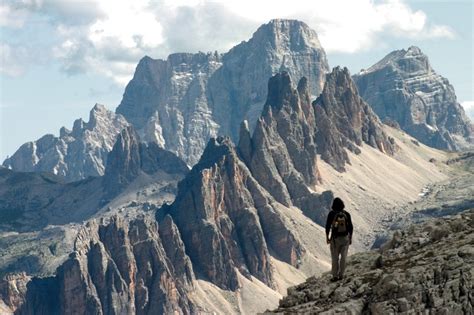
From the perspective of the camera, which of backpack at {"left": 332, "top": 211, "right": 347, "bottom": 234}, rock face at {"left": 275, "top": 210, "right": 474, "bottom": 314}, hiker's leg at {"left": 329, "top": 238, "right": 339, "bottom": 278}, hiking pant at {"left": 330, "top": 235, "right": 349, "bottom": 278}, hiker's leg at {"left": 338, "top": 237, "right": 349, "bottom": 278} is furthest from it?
hiker's leg at {"left": 329, "top": 238, "right": 339, "bottom": 278}

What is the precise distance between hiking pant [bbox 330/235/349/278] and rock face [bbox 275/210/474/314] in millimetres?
925

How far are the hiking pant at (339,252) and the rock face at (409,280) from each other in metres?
0.93

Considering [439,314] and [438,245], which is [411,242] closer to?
[438,245]

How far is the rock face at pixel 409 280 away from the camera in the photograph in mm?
48562

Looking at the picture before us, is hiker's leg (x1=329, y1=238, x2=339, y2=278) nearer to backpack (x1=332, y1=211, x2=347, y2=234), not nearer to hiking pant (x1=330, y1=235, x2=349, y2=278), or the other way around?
hiking pant (x1=330, y1=235, x2=349, y2=278)

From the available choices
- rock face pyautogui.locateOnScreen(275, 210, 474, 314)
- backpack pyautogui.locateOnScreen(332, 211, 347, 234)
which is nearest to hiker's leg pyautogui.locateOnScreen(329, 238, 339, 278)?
backpack pyautogui.locateOnScreen(332, 211, 347, 234)

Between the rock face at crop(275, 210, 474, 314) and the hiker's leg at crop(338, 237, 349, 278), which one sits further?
the hiker's leg at crop(338, 237, 349, 278)

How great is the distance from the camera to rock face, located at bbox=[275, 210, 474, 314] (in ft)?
159

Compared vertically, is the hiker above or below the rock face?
above

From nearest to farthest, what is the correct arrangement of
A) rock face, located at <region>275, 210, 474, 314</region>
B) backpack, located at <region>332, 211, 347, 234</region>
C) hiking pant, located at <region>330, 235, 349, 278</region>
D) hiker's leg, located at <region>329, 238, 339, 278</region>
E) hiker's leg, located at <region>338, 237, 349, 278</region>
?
rock face, located at <region>275, 210, 474, 314</region>, backpack, located at <region>332, 211, 347, 234</region>, hiker's leg, located at <region>338, 237, 349, 278</region>, hiking pant, located at <region>330, 235, 349, 278</region>, hiker's leg, located at <region>329, 238, 339, 278</region>

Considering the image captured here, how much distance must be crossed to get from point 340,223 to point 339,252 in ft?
5.56

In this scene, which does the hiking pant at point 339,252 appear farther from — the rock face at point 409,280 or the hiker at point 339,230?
the rock face at point 409,280

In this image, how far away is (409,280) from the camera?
50.4 meters

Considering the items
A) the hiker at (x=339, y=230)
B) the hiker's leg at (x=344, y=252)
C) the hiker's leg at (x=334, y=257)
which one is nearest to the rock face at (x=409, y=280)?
the hiker's leg at (x=334, y=257)
